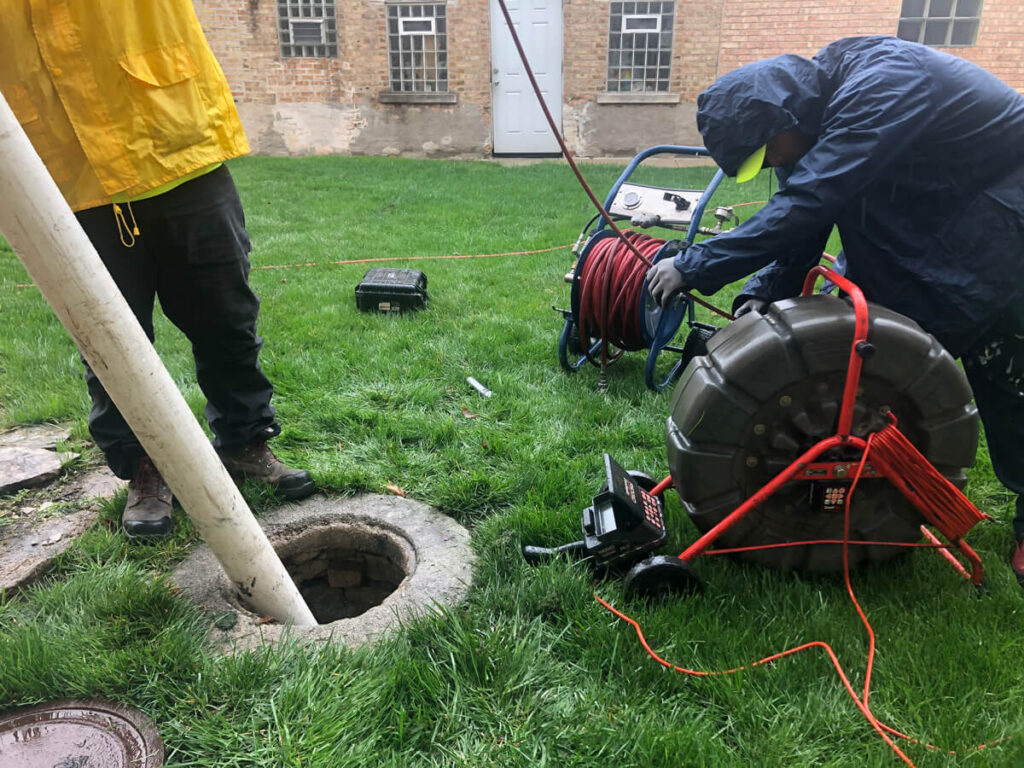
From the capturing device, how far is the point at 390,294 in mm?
5160

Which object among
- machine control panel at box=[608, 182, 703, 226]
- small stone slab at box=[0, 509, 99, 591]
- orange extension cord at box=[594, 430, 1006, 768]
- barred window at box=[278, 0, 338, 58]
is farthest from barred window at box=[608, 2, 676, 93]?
small stone slab at box=[0, 509, 99, 591]

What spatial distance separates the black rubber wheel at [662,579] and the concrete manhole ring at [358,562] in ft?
1.83

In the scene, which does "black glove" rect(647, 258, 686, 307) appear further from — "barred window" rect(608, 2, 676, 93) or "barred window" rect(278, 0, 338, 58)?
"barred window" rect(278, 0, 338, 58)

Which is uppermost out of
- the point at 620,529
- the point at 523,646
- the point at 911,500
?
the point at 911,500

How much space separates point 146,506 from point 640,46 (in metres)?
13.1

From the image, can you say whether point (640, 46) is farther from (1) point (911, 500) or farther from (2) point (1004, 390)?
(1) point (911, 500)

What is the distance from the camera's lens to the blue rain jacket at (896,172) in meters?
2.14

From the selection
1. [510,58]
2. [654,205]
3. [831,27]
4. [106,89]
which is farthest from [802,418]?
[831,27]

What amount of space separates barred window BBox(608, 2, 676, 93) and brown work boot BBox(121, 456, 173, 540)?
41.7 ft

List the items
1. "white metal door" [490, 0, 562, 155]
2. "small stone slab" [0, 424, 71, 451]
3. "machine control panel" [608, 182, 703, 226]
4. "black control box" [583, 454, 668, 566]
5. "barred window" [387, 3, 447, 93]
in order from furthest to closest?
"barred window" [387, 3, 447, 93] < "white metal door" [490, 0, 562, 155] < "machine control panel" [608, 182, 703, 226] < "small stone slab" [0, 424, 71, 451] < "black control box" [583, 454, 668, 566]

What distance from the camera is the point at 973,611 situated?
222cm

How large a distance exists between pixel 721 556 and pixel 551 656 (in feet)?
2.41

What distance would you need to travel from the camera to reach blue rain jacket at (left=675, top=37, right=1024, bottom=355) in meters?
2.14

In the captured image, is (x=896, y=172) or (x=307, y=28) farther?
(x=307, y=28)
